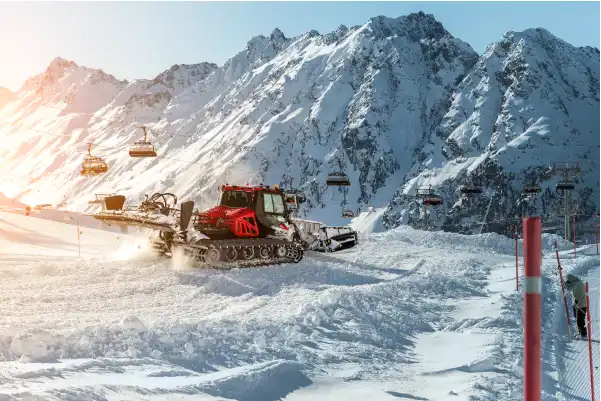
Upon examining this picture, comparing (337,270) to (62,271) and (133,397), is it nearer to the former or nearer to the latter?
(62,271)

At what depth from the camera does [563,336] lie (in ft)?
30.3

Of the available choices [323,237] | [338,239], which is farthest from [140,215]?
[338,239]

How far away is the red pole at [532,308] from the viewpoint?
3.48m

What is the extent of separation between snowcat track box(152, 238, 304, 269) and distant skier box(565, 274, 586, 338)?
27.6 ft

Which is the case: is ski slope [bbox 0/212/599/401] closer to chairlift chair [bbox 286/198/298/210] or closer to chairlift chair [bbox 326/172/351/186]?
chairlift chair [bbox 286/198/298/210]

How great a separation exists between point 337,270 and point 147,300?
6374 mm

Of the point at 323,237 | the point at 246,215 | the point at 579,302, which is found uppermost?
the point at 246,215

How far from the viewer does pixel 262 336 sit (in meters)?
7.67

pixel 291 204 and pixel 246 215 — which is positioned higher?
Result: pixel 291 204

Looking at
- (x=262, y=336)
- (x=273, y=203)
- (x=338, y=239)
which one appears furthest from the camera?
(x=338, y=239)

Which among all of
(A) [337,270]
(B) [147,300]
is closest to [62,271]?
(B) [147,300]

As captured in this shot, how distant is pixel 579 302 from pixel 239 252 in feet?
29.2

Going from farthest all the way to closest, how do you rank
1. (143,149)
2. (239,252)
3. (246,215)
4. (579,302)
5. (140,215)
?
(143,149) < (246,215) < (140,215) < (239,252) < (579,302)

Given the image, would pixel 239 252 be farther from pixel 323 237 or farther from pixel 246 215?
pixel 323 237
